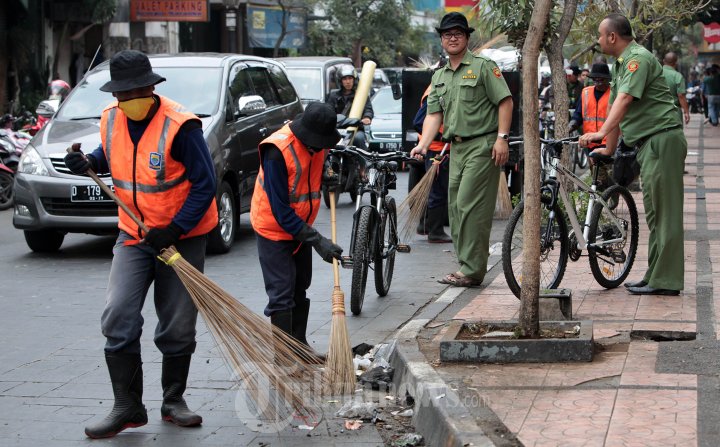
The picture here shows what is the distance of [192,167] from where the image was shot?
540cm

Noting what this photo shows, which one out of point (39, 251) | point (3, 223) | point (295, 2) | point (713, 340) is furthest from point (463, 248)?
point (295, 2)

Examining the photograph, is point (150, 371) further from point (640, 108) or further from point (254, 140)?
point (254, 140)

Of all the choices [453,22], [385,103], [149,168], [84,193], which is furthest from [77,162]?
[385,103]

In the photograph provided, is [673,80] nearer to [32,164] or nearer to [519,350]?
[32,164]

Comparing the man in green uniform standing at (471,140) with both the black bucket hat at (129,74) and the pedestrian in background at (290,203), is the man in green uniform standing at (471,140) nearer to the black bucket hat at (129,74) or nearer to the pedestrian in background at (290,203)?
the pedestrian in background at (290,203)

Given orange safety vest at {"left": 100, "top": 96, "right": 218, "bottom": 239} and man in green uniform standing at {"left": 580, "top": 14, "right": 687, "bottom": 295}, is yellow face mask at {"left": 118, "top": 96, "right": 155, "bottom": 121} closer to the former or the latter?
orange safety vest at {"left": 100, "top": 96, "right": 218, "bottom": 239}

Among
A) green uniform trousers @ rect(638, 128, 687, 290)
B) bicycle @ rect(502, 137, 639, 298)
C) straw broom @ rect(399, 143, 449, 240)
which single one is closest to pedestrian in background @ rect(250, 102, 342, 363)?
bicycle @ rect(502, 137, 639, 298)

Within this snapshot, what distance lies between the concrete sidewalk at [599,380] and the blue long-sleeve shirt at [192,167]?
1368 mm

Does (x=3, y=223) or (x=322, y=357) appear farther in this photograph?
(x=3, y=223)

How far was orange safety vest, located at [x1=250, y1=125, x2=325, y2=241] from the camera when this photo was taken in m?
6.11

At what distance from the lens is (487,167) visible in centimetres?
858

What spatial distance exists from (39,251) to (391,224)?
167 inches

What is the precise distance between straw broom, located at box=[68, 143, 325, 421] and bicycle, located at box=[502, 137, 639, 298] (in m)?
2.79

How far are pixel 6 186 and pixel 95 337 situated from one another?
8657 mm
